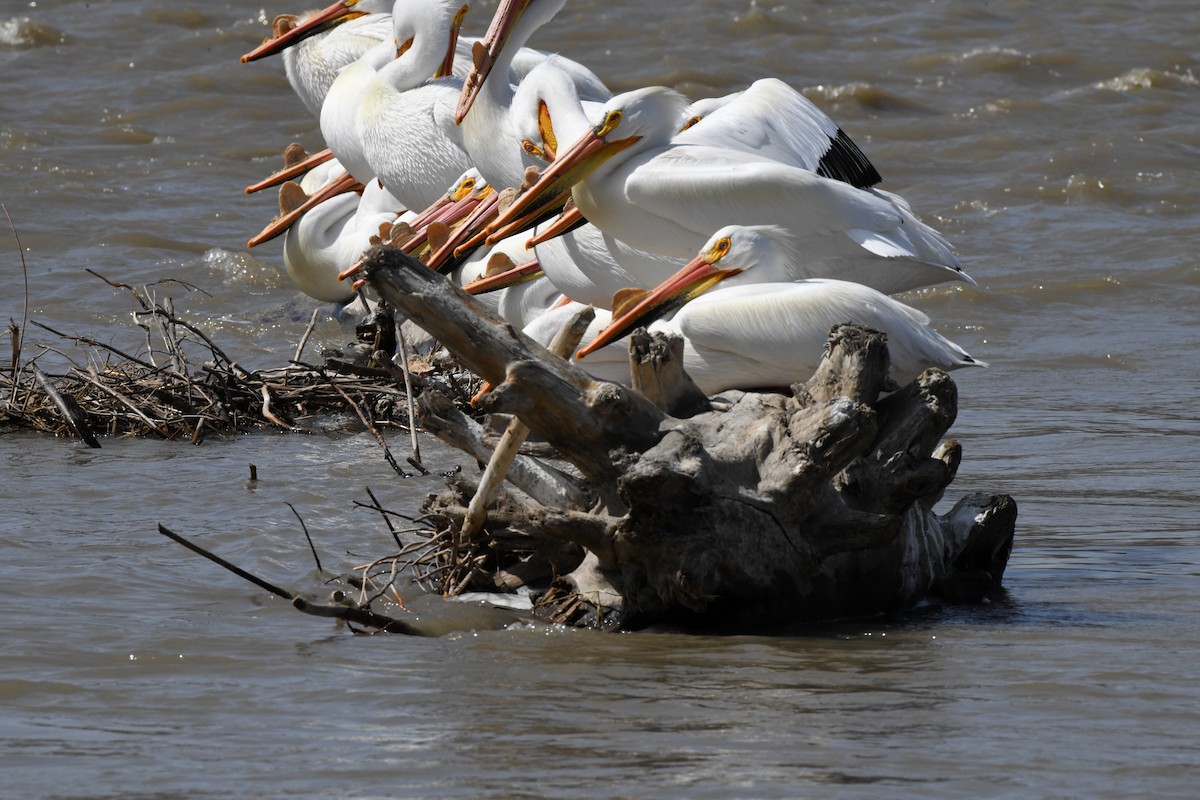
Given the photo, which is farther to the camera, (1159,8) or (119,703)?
(1159,8)

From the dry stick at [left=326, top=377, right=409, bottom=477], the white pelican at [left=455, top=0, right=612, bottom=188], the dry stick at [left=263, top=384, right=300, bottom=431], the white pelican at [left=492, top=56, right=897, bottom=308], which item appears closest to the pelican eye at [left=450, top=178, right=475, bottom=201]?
the white pelican at [left=455, top=0, right=612, bottom=188]

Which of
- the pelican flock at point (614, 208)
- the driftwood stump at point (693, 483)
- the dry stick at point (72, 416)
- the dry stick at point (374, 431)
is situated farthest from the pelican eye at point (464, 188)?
the driftwood stump at point (693, 483)

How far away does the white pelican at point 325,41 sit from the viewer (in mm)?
8859

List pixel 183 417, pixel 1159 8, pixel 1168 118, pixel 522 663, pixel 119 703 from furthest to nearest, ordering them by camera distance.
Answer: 1. pixel 1159 8
2. pixel 1168 118
3. pixel 183 417
4. pixel 522 663
5. pixel 119 703

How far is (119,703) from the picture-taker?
10.6 ft

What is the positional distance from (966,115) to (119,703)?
1103 centimetres

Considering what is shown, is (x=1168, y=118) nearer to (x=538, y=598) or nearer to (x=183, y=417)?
(x=183, y=417)

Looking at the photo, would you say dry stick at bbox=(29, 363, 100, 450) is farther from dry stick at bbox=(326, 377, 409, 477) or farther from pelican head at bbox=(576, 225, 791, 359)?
pelican head at bbox=(576, 225, 791, 359)

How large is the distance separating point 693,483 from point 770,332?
0.75 meters

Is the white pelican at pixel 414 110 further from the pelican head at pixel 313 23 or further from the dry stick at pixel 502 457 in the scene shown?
the dry stick at pixel 502 457

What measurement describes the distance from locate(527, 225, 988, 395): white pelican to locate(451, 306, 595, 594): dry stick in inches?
18.3

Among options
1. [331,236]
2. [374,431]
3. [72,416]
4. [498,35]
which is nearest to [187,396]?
[72,416]

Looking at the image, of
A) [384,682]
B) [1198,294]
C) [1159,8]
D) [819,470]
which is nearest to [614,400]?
[819,470]

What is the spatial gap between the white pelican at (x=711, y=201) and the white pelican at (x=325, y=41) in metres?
3.66
